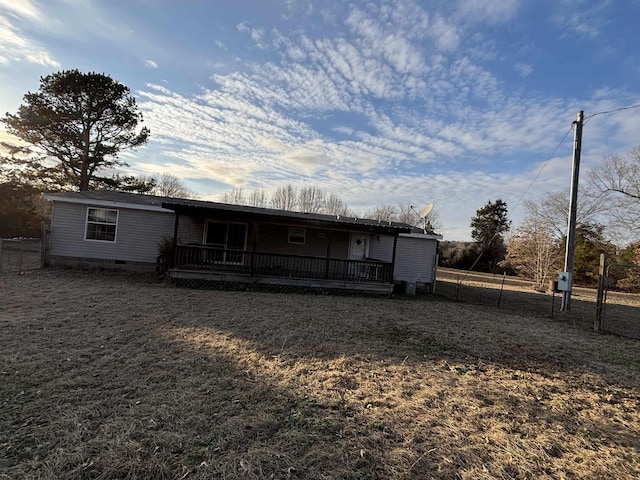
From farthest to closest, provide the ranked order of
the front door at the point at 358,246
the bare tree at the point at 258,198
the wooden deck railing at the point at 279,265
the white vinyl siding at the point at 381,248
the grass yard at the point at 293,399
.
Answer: the bare tree at the point at 258,198, the white vinyl siding at the point at 381,248, the front door at the point at 358,246, the wooden deck railing at the point at 279,265, the grass yard at the point at 293,399

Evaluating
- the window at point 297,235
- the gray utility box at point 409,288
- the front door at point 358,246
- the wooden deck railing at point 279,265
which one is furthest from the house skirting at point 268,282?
the window at point 297,235

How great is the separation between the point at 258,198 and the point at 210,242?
29.8 meters

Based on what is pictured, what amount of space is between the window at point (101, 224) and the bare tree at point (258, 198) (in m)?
29.2

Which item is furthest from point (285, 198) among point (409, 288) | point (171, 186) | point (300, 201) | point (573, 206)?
point (573, 206)

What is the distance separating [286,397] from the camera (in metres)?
3.71

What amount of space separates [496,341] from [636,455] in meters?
3.91

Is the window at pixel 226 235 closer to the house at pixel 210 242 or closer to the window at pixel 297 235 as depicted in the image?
the house at pixel 210 242

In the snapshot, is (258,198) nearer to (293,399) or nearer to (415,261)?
(415,261)

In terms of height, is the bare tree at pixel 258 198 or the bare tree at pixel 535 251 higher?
the bare tree at pixel 258 198

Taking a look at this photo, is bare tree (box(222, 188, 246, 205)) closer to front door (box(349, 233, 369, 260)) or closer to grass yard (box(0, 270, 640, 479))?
front door (box(349, 233, 369, 260))

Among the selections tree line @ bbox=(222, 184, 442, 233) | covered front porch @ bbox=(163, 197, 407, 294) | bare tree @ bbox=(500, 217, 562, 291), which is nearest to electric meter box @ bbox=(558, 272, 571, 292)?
covered front porch @ bbox=(163, 197, 407, 294)

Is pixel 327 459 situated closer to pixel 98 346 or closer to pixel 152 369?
pixel 152 369

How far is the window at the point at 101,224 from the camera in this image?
498 inches

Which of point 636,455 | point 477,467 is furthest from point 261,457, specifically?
point 636,455
